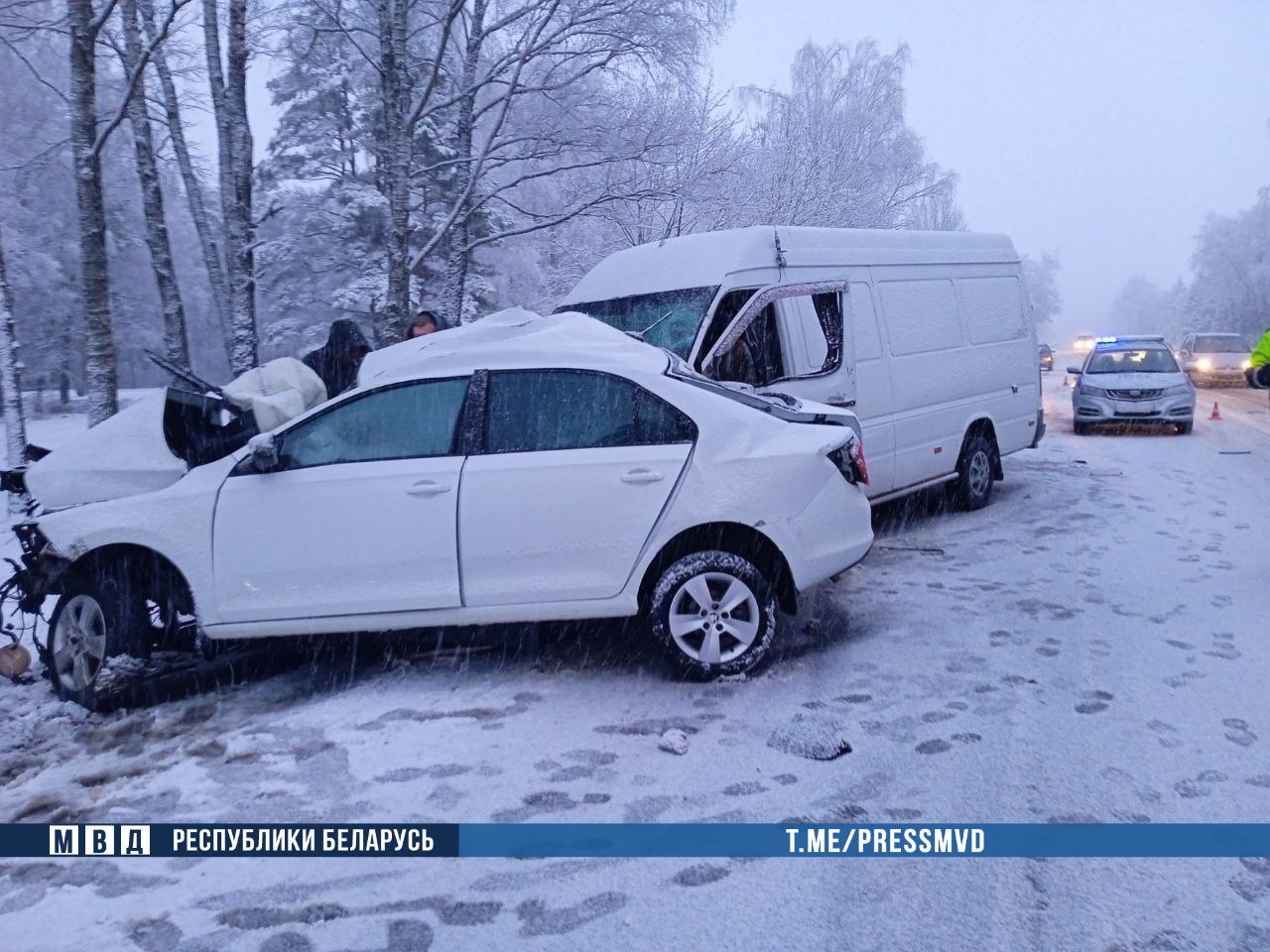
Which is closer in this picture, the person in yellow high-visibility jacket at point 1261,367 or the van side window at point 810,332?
the person in yellow high-visibility jacket at point 1261,367

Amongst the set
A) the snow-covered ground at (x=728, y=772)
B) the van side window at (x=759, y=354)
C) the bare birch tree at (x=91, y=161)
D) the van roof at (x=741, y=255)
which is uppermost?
the bare birch tree at (x=91, y=161)

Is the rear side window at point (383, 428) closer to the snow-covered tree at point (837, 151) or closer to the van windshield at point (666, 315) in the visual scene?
the van windshield at point (666, 315)

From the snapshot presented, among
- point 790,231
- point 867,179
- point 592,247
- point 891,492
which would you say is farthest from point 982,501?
point 867,179

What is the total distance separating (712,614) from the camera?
480cm

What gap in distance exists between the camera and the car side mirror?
183 inches

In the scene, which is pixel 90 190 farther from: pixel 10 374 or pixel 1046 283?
pixel 1046 283

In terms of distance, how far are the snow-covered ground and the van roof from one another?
2.49 metres

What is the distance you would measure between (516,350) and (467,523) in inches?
38.3

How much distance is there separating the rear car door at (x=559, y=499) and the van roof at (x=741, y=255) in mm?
2561

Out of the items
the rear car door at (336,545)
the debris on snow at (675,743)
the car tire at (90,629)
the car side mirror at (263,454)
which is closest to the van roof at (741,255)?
the rear car door at (336,545)

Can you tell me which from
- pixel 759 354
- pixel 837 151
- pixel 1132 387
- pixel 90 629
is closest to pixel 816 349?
pixel 759 354

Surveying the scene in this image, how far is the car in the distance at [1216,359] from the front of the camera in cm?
2725

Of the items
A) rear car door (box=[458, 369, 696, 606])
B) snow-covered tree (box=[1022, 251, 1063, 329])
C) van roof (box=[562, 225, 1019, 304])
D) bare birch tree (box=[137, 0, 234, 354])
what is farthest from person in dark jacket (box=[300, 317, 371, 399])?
snow-covered tree (box=[1022, 251, 1063, 329])

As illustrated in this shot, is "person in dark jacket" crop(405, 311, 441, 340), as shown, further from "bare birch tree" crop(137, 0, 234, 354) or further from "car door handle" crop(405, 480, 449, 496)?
"bare birch tree" crop(137, 0, 234, 354)
